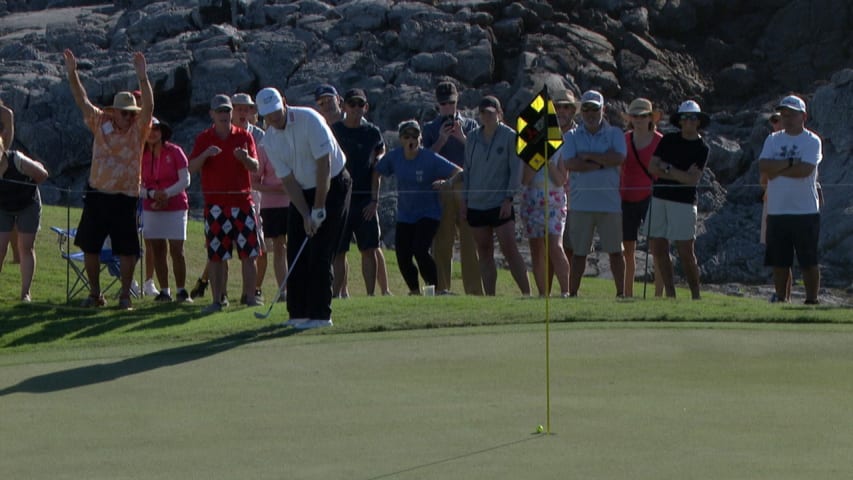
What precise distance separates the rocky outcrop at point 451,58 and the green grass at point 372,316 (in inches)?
669

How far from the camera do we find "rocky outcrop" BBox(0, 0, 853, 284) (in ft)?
104

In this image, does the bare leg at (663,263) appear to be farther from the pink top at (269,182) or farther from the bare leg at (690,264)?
the pink top at (269,182)

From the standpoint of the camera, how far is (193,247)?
20719mm

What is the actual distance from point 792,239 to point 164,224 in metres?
5.56

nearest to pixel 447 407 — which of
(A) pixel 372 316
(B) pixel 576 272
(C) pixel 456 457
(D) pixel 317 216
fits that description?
(C) pixel 456 457

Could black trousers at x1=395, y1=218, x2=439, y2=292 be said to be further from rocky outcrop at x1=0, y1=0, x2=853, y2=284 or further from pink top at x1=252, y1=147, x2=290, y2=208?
rocky outcrop at x1=0, y1=0, x2=853, y2=284

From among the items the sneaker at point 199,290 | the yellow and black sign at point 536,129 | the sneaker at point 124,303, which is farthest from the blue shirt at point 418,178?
the yellow and black sign at point 536,129

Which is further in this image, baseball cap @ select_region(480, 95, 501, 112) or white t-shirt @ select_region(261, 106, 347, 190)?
baseball cap @ select_region(480, 95, 501, 112)

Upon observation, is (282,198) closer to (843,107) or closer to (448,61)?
(843,107)

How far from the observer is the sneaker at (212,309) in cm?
1298

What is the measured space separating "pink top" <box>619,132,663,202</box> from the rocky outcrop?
49.2ft

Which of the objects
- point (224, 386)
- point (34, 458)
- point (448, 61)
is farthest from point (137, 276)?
point (448, 61)

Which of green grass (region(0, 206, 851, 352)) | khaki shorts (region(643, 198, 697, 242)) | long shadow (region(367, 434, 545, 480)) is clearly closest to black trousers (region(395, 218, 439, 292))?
green grass (region(0, 206, 851, 352))

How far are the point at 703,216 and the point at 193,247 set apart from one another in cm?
898
